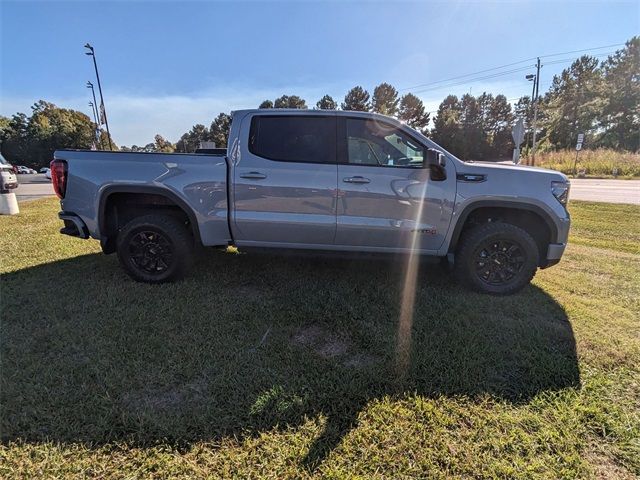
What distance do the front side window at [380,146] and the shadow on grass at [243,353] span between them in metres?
1.37

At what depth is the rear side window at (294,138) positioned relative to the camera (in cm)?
375

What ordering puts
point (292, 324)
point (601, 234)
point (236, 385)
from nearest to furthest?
1. point (236, 385)
2. point (292, 324)
3. point (601, 234)

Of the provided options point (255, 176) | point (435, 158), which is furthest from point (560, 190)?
point (255, 176)

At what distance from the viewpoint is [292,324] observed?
318 centimetres

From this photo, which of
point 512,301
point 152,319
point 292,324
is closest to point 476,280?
point 512,301

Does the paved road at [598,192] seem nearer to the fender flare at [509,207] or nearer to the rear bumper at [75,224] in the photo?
the fender flare at [509,207]

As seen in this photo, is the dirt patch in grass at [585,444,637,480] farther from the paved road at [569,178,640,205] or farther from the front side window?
the paved road at [569,178,640,205]

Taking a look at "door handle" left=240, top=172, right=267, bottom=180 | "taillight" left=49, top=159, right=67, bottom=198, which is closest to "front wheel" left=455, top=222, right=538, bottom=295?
"door handle" left=240, top=172, right=267, bottom=180

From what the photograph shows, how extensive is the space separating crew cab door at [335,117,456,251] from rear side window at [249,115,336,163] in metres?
0.14

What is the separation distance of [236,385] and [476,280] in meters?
2.70

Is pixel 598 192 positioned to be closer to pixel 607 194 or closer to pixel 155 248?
pixel 607 194

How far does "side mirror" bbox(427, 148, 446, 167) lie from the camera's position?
136 inches

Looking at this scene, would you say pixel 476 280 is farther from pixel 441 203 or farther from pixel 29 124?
pixel 29 124

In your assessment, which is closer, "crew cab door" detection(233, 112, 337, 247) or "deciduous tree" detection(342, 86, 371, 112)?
"crew cab door" detection(233, 112, 337, 247)
